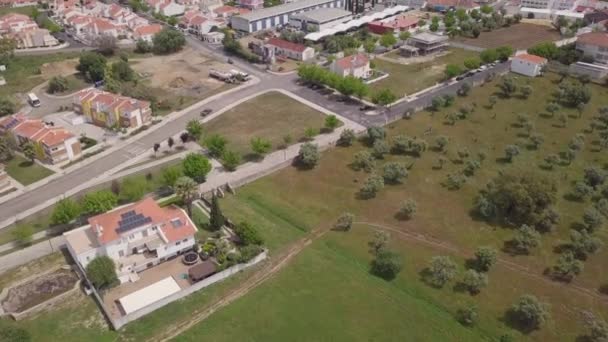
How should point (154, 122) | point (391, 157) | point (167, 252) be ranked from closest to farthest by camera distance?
point (167, 252) < point (391, 157) < point (154, 122)

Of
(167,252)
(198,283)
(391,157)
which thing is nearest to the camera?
(198,283)

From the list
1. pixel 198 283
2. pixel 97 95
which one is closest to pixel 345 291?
pixel 198 283

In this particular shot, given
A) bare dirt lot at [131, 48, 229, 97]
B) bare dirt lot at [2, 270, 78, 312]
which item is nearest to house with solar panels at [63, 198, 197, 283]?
bare dirt lot at [2, 270, 78, 312]

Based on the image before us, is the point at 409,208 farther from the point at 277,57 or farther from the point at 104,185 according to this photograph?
the point at 277,57

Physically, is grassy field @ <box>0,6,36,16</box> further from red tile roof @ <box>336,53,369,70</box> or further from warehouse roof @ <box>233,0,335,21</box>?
red tile roof @ <box>336,53,369,70</box>

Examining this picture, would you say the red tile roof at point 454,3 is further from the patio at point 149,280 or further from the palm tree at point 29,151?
the patio at point 149,280

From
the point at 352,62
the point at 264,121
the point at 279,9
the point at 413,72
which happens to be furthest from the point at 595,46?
the point at 279,9

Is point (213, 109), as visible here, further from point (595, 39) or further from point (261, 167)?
point (595, 39)
